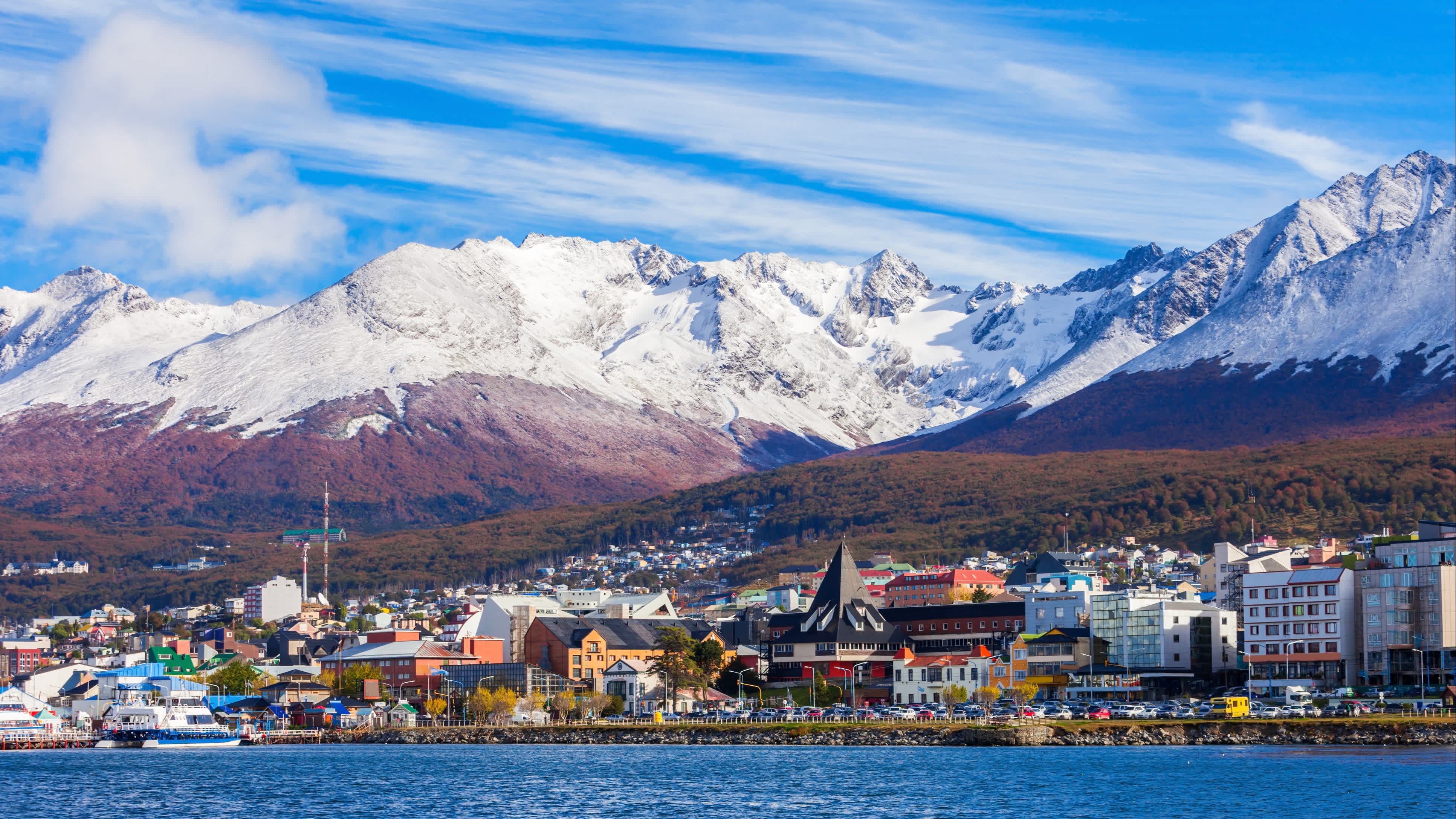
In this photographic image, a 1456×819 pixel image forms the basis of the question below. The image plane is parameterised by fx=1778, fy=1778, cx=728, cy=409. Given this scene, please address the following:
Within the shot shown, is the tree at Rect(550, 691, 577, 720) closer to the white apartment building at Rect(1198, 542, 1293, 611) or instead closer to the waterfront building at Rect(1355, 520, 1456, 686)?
the white apartment building at Rect(1198, 542, 1293, 611)

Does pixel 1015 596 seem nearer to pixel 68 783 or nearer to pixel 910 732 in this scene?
pixel 910 732

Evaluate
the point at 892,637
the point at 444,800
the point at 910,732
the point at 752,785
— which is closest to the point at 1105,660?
the point at 892,637

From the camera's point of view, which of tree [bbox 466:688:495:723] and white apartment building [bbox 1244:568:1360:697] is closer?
white apartment building [bbox 1244:568:1360:697]

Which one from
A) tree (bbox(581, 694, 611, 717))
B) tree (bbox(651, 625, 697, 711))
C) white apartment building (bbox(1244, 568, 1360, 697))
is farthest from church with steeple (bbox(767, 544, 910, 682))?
white apartment building (bbox(1244, 568, 1360, 697))

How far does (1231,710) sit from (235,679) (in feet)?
259

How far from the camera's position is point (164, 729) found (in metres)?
115

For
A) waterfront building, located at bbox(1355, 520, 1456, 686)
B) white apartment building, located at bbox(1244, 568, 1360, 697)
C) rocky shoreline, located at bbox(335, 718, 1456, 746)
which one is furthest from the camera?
white apartment building, located at bbox(1244, 568, 1360, 697)

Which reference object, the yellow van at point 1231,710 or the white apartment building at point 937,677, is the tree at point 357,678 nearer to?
the white apartment building at point 937,677

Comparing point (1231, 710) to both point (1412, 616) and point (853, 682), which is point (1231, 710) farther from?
point (853, 682)

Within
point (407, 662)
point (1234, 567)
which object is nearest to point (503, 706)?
point (407, 662)

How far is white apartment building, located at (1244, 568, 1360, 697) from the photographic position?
370 feet

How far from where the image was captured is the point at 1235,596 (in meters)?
137

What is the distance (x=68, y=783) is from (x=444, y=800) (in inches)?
844

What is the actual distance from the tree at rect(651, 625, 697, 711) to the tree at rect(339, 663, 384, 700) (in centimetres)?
2633
